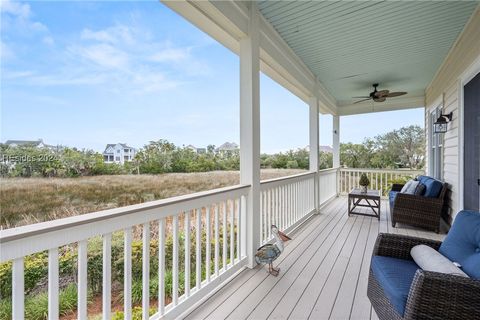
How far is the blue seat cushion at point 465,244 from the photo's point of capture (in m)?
1.59

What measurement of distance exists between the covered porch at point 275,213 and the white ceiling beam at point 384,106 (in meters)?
1.37

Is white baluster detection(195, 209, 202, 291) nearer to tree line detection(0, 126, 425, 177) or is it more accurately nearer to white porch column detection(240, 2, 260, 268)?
tree line detection(0, 126, 425, 177)

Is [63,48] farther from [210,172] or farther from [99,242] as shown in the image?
[210,172]

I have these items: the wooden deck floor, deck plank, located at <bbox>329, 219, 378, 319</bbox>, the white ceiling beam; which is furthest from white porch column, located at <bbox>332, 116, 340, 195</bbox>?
deck plank, located at <bbox>329, 219, 378, 319</bbox>

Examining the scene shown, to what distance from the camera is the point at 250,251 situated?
280 centimetres

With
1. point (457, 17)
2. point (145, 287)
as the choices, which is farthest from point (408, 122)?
point (145, 287)

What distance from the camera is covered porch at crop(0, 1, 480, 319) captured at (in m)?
1.49

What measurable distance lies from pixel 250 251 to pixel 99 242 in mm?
1721

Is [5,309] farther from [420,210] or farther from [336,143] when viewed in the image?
[336,143]

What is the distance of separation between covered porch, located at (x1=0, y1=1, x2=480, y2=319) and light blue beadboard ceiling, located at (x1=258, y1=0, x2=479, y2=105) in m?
0.02

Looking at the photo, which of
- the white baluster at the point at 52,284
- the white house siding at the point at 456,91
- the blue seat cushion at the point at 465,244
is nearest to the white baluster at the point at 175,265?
the white baluster at the point at 52,284

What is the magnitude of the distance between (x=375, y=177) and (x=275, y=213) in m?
5.18

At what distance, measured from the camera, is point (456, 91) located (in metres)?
3.75

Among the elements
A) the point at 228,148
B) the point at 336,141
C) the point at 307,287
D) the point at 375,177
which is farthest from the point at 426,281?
the point at 375,177
